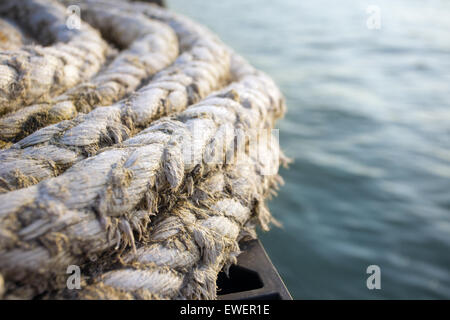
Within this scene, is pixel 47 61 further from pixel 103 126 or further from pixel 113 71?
pixel 103 126

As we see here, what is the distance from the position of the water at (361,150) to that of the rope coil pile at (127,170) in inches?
25.2

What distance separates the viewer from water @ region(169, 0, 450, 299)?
5.06ft

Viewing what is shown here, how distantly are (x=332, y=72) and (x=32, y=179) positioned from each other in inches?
111

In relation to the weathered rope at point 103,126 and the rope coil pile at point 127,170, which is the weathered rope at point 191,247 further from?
the weathered rope at point 103,126

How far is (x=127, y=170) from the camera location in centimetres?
68

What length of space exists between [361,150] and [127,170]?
1.75 metres

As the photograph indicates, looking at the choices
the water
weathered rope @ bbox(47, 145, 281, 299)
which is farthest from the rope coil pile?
the water

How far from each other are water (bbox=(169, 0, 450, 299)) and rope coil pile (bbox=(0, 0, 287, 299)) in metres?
0.64

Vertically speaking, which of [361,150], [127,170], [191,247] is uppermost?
[127,170]

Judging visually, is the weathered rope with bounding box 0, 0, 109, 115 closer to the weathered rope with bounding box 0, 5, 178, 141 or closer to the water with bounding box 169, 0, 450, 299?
the weathered rope with bounding box 0, 5, 178, 141

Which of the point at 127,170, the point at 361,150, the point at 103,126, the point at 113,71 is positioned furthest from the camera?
the point at 361,150

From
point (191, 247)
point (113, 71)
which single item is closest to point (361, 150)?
point (113, 71)

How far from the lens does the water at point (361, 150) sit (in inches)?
60.7
